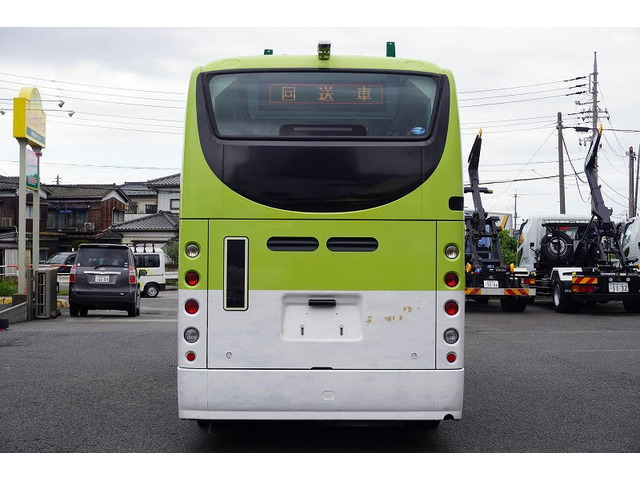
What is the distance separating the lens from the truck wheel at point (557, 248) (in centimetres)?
2114

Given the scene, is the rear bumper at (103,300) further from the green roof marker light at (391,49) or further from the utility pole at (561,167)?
the utility pole at (561,167)

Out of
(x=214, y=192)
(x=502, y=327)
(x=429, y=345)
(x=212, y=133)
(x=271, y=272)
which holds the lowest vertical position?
(x=502, y=327)

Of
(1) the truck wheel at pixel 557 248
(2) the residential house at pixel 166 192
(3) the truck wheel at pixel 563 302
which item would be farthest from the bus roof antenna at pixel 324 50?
(2) the residential house at pixel 166 192

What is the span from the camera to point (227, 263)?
213 inches

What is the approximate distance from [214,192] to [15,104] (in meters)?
14.3

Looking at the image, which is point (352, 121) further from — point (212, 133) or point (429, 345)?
point (429, 345)

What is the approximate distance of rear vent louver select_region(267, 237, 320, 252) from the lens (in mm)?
5422

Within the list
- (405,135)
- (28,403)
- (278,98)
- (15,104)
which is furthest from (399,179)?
(15,104)

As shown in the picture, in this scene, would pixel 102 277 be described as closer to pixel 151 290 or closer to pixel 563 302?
pixel 563 302

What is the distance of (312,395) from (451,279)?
4.30ft

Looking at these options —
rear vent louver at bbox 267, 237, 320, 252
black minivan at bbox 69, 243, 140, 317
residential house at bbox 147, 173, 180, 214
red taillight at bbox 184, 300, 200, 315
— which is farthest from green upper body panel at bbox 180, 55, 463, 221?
residential house at bbox 147, 173, 180, 214

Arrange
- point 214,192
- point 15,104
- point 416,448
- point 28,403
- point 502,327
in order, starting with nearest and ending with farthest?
point 214,192, point 416,448, point 28,403, point 502,327, point 15,104

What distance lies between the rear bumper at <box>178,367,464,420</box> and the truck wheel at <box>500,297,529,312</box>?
1538 centimetres

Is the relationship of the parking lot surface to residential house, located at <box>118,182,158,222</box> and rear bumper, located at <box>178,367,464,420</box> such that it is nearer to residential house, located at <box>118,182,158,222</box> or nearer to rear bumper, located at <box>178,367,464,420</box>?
rear bumper, located at <box>178,367,464,420</box>
